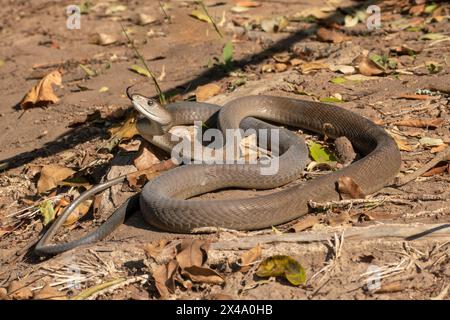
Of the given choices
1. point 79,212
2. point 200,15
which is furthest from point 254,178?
point 200,15

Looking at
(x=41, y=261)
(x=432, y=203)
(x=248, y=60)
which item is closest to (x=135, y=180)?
(x=41, y=261)

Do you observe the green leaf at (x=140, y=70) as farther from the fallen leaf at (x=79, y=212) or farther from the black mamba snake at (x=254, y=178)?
the fallen leaf at (x=79, y=212)

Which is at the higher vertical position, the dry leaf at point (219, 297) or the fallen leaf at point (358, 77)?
the dry leaf at point (219, 297)

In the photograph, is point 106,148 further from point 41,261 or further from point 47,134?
point 41,261

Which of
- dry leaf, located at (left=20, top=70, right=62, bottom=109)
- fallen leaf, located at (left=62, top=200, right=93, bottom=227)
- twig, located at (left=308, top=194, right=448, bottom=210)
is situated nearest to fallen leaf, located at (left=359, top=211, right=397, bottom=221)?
twig, located at (left=308, top=194, right=448, bottom=210)

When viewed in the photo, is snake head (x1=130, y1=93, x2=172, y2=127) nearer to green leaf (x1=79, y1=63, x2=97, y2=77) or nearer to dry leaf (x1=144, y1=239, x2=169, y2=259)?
dry leaf (x1=144, y1=239, x2=169, y2=259)

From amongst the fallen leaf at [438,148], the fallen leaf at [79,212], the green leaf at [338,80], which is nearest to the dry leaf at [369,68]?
the green leaf at [338,80]
